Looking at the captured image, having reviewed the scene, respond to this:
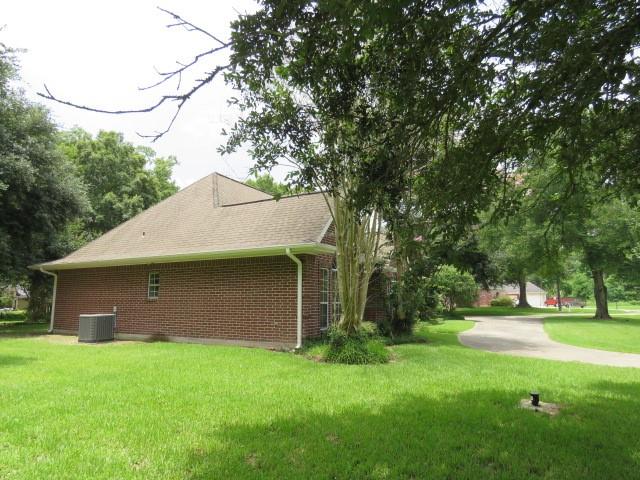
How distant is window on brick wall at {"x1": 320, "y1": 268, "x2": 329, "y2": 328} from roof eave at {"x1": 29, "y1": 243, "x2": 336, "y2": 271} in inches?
39.2

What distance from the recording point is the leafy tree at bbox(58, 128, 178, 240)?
29.3m

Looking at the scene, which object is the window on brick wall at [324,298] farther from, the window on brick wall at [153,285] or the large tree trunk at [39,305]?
the large tree trunk at [39,305]

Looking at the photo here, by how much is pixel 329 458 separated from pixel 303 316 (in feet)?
24.2

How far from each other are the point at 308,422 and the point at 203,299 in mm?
8560

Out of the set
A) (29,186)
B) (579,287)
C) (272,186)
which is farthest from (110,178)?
(579,287)

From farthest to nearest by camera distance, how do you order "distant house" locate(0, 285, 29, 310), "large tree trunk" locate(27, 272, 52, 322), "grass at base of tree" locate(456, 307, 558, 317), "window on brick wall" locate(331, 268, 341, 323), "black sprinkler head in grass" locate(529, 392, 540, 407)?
"distant house" locate(0, 285, 29, 310)
"grass at base of tree" locate(456, 307, 558, 317)
"large tree trunk" locate(27, 272, 52, 322)
"window on brick wall" locate(331, 268, 341, 323)
"black sprinkler head in grass" locate(529, 392, 540, 407)

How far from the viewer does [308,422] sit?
510 centimetres

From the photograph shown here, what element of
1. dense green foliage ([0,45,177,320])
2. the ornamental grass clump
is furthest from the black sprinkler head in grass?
dense green foliage ([0,45,177,320])

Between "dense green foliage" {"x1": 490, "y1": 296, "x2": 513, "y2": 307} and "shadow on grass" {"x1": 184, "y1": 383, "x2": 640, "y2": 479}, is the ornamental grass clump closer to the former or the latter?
"shadow on grass" {"x1": 184, "y1": 383, "x2": 640, "y2": 479}

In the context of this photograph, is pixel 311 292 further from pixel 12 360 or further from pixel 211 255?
pixel 12 360

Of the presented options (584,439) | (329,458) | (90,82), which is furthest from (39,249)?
(584,439)

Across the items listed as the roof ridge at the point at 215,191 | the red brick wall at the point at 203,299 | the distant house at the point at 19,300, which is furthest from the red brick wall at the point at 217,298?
the distant house at the point at 19,300

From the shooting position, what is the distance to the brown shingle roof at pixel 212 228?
12.1 meters

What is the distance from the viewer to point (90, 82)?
3.98 m
